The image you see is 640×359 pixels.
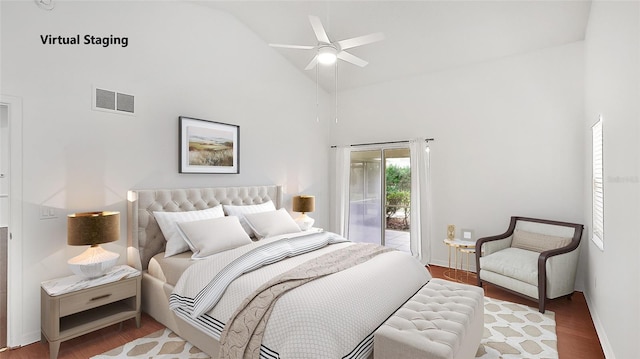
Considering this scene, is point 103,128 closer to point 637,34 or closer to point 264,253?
point 264,253

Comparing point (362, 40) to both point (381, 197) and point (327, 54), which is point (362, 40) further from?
point (381, 197)

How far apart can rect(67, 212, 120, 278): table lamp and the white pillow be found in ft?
1.65

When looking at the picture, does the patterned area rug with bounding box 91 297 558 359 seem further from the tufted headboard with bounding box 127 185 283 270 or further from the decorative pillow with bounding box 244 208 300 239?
the decorative pillow with bounding box 244 208 300 239

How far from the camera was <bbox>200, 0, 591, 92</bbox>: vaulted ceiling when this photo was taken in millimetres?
3334

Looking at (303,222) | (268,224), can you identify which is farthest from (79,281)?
(303,222)

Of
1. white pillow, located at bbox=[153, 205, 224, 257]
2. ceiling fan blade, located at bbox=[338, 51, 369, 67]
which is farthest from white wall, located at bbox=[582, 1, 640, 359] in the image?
white pillow, located at bbox=[153, 205, 224, 257]

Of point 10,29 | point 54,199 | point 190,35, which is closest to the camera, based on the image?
point 10,29

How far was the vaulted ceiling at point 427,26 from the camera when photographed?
131 inches

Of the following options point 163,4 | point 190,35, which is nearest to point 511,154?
point 190,35

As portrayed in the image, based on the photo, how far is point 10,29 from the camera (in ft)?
8.06

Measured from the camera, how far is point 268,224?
12.1ft

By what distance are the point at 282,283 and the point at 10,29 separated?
9.84 feet

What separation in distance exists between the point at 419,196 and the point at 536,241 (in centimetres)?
161

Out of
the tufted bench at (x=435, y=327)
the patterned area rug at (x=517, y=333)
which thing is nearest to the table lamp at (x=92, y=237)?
the tufted bench at (x=435, y=327)
